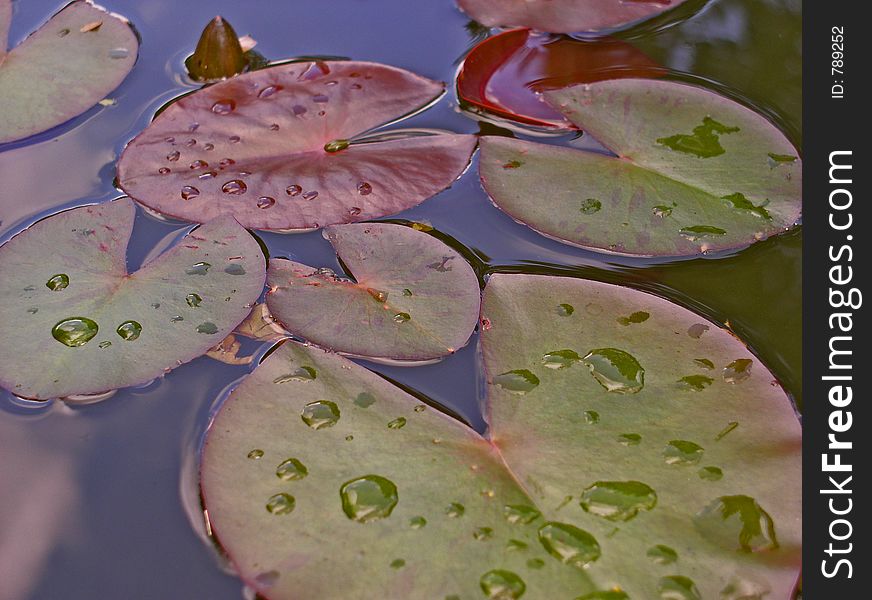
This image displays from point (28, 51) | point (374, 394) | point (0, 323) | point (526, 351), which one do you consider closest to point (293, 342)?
point (374, 394)

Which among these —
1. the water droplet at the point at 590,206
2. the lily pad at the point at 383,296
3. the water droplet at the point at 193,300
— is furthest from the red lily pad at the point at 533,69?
the water droplet at the point at 193,300

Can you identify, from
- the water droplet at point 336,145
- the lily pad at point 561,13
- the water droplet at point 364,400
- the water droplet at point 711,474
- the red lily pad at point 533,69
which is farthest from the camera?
the lily pad at point 561,13

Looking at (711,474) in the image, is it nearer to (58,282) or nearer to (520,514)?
(520,514)

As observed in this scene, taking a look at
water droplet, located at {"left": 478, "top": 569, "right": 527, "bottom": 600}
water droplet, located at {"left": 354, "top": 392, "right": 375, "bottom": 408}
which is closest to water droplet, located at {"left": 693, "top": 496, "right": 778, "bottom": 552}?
water droplet, located at {"left": 478, "top": 569, "right": 527, "bottom": 600}

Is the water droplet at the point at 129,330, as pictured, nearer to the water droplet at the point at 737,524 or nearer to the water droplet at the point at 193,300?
the water droplet at the point at 193,300

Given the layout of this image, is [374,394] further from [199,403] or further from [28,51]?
[28,51]
